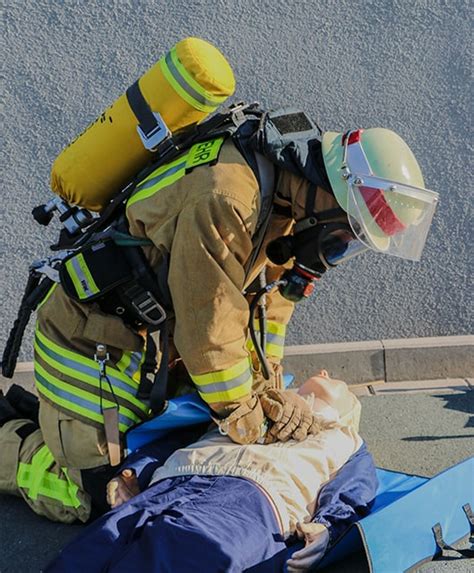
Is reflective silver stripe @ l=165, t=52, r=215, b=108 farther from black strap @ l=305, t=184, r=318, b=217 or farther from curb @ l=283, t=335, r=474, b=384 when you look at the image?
curb @ l=283, t=335, r=474, b=384

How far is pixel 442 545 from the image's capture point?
9.07 ft

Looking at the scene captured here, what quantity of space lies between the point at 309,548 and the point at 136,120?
1732 millimetres

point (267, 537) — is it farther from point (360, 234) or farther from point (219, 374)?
point (360, 234)

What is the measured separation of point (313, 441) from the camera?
10.2 feet

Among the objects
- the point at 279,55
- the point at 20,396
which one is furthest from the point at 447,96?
the point at 20,396

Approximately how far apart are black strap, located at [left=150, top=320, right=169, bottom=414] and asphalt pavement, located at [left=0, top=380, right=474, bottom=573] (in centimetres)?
63

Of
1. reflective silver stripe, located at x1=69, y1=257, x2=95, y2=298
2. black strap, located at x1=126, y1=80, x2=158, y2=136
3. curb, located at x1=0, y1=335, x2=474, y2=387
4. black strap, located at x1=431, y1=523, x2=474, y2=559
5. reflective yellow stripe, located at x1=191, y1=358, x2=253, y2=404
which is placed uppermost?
black strap, located at x1=126, y1=80, x2=158, y2=136

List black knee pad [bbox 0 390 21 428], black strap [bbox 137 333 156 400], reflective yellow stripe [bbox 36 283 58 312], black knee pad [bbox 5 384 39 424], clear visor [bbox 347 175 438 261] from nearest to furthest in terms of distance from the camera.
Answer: clear visor [bbox 347 175 438 261] < black strap [bbox 137 333 156 400] < reflective yellow stripe [bbox 36 283 58 312] < black knee pad [bbox 0 390 21 428] < black knee pad [bbox 5 384 39 424]

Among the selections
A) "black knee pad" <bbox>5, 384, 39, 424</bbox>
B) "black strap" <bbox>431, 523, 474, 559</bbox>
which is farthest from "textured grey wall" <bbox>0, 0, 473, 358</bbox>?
"black strap" <bbox>431, 523, 474, 559</bbox>

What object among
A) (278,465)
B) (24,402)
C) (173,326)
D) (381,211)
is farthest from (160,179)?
(24,402)

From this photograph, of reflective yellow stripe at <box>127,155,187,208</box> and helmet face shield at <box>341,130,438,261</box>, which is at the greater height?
reflective yellow stripe at <box>127,155,187,208</box>

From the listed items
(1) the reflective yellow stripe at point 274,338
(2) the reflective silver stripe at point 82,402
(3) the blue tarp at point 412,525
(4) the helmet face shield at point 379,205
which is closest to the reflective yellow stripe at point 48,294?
(2) the reflective silver stripe at point 82,402

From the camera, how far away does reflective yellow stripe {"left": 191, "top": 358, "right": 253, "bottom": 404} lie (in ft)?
9.29

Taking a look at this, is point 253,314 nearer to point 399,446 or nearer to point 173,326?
point 173,326
